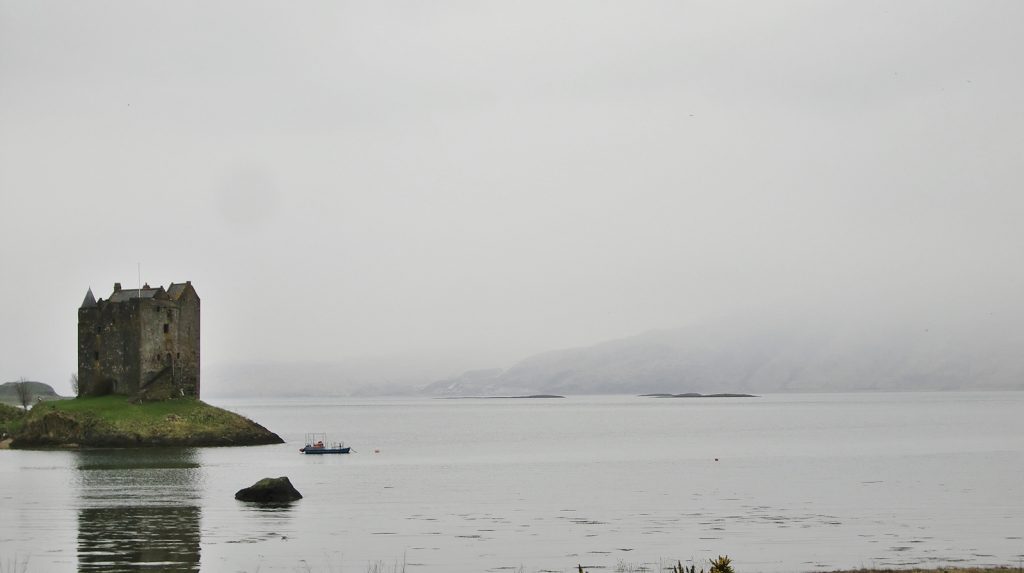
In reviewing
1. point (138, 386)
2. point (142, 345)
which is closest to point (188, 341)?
point (142, 345)

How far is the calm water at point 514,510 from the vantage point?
45.4 meters

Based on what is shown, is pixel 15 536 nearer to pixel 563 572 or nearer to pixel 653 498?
pixel 563 572

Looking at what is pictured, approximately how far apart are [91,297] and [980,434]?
121690mm

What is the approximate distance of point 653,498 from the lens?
2805 inches

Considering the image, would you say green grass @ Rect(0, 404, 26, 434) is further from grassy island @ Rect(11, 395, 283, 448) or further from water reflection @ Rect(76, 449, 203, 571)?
water reflection @ Rect(76, 449, 203, 571)

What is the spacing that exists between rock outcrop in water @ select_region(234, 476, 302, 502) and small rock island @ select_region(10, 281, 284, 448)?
191ft

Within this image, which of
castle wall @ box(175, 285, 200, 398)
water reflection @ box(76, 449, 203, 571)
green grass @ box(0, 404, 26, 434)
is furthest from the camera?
green grass @ box(0, 404, 26, 434)

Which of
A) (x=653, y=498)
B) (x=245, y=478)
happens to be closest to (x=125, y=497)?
(x=245, y=478)

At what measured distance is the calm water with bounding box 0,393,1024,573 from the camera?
149ft

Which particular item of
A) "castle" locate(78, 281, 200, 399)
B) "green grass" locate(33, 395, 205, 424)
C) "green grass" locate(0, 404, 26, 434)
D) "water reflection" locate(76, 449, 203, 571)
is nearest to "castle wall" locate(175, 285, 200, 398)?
"castle" locate(78, 281, 200, 399)

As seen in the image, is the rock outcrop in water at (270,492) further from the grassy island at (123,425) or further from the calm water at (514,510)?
the grassy island at (123,425)

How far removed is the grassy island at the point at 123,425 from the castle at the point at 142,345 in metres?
2.04

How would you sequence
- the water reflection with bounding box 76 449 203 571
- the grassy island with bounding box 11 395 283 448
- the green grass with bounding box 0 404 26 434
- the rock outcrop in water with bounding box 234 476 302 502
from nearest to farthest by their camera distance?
the water reflection with bounding box 76 449 203 571 < the rock outcrop in water with bounding box 234 476 302 502 < the grassy island with bounding box 11 395 283 448 < the green grass with bounding box 0 404 26 434

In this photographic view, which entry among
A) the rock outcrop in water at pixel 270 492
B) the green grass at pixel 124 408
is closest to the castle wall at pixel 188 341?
the green grass at pixel 124 408
